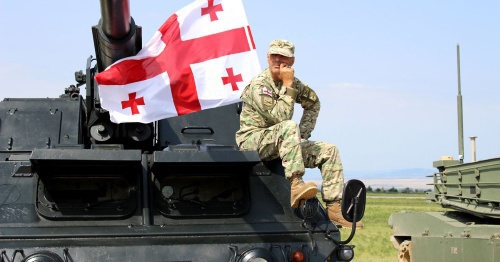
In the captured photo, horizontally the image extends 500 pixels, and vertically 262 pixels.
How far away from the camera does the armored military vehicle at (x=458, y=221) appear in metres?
13.8

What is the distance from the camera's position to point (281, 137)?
266 inches

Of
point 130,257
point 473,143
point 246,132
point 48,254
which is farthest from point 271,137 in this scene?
point 473,143

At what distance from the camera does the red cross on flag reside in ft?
27.5

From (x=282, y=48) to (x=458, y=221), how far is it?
953 cm

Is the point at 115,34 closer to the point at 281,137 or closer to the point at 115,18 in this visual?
the point at 115,18

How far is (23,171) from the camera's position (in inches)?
269

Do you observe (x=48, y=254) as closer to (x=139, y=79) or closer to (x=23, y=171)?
(x=23, y=171)

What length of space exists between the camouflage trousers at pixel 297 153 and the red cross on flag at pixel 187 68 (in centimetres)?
171

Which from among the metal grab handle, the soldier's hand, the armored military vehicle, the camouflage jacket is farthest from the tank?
the armored military vehicle

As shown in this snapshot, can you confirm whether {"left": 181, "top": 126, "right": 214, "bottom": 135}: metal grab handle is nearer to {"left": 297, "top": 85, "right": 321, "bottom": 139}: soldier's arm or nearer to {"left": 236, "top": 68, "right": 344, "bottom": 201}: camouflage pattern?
{"left": 297, "top": 85, "right": 321, "bottom": 139}: soldier's arm

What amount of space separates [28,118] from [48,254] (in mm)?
3097

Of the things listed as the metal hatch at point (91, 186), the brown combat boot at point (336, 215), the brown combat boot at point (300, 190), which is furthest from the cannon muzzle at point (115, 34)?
the brown combat boot at point (336, 215)

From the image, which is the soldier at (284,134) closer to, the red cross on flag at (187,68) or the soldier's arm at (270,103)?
the soldier's arm at (270,103)

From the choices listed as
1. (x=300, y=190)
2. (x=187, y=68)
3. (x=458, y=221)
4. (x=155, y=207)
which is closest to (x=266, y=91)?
(x=300, y=190)
